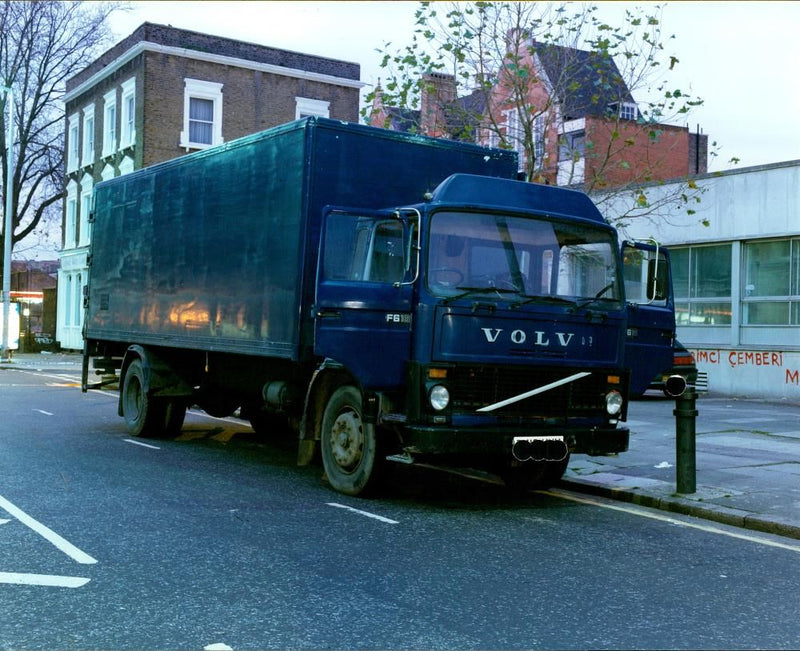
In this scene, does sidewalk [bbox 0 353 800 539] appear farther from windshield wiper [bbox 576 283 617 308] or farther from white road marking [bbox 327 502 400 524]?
white road marking [bbox 327 502 400 524]

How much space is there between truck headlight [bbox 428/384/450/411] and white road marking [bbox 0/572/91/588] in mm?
3233

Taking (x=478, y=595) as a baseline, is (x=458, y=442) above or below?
above

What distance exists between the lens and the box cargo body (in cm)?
940

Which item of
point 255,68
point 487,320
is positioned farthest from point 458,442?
point 255,68

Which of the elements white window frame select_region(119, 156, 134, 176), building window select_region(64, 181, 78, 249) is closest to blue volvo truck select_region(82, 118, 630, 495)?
white window frame select_region(119, 156, 134, 176)

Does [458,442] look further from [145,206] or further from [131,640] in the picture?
[145,206]

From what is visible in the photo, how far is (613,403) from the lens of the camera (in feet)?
29.2

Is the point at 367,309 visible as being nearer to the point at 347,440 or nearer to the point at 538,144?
the point at 347,440

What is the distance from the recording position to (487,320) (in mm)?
8172

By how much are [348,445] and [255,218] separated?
2.79m

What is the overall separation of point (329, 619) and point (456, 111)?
46.4 feet

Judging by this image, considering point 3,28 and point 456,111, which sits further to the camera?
point 3,28

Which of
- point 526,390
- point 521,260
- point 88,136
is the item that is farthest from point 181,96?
point 526,390

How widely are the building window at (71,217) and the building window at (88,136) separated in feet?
5.80
